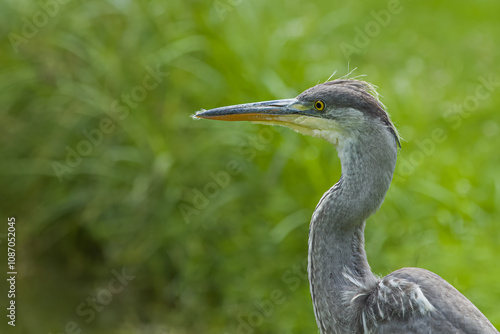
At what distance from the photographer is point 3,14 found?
25.3ft

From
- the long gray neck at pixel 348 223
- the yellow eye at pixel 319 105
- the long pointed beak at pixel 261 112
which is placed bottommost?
the long gray neck at pixel 348 223

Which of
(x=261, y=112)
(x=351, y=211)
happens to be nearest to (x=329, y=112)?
(x=261, y=112)

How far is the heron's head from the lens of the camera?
3.84 meters

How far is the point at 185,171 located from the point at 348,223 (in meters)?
3.19

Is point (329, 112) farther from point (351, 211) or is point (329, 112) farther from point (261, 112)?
point (351, 211)

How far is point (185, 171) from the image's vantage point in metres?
6.84

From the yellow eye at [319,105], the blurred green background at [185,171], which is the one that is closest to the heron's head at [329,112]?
the yellow eye at [319,105]

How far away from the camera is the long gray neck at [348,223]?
382 centimetres

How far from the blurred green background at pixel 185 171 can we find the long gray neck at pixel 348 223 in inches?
76.1

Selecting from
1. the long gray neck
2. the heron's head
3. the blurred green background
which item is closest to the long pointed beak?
the heron's head

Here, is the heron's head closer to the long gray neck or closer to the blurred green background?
the long gray neck

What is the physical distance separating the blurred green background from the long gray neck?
76.1 inches

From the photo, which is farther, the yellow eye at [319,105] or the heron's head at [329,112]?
the yellow eye at [319,105]

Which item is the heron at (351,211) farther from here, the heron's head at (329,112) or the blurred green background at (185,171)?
the blurred green background at (185,171)
